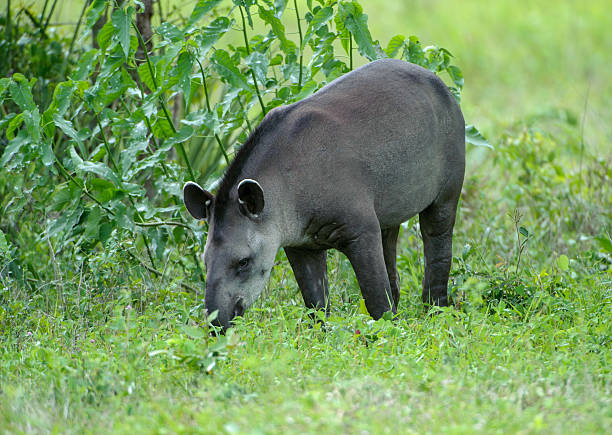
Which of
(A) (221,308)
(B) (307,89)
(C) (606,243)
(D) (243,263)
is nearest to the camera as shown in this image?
(A) (221,308)

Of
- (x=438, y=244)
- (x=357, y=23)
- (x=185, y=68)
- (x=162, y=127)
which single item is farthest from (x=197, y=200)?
(x=438, y=244)

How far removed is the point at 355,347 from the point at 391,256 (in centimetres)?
165

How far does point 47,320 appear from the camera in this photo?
545 cm

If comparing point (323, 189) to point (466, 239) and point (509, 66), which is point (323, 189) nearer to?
point (466, 239)

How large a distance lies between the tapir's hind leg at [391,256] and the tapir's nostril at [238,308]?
144cm

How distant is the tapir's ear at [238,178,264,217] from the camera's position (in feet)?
15.8

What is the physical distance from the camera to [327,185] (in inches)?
201

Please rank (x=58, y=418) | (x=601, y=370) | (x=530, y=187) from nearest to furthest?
(x=58, y=418)
(x=601, y=370)
(x=530, y=187)

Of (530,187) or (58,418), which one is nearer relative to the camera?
(58,418)

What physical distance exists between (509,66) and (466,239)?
28.0 feet

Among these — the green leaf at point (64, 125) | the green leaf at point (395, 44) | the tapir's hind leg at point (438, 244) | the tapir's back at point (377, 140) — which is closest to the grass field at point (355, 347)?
the tapir's hind leg at point (438, 244)

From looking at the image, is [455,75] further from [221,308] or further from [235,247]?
[221,308]

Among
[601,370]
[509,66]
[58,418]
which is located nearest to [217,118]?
[58,418]

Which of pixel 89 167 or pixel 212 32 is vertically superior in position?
pixel 212 32
